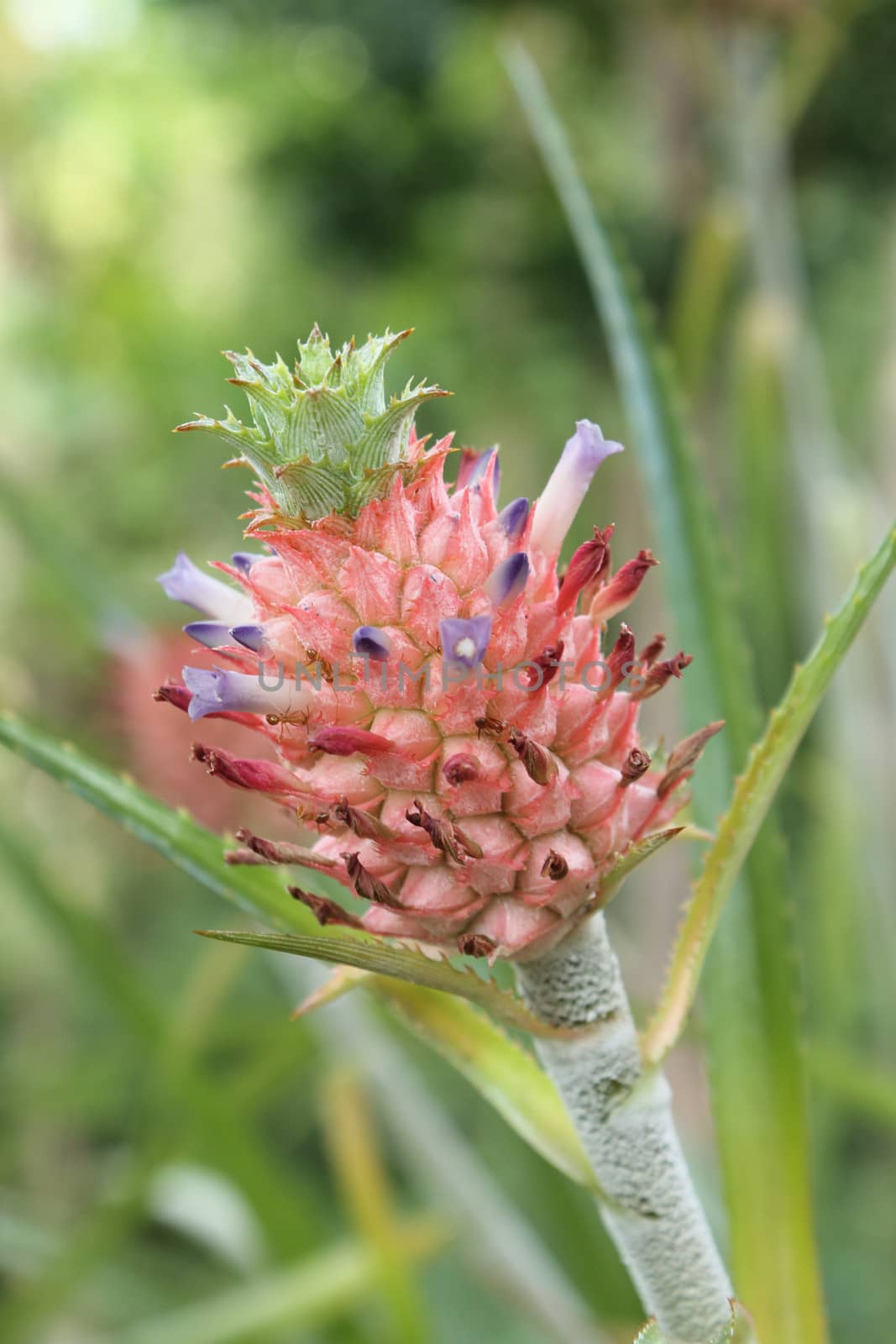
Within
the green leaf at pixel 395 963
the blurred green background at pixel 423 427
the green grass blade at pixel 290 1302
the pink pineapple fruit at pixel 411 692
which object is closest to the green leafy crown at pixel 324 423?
the pink pineapple fruit at pixel 411 692

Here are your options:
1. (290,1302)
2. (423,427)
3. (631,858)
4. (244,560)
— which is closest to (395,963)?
(631,858)

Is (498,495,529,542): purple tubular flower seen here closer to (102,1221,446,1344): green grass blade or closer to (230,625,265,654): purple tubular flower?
(230,625,265,654): purple tubular flower

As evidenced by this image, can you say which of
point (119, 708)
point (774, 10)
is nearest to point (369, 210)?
point (774, 10)

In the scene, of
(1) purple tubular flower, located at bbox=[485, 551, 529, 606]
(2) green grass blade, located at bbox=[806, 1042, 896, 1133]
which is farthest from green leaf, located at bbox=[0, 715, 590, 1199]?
(2) green grass blade, located at bbox=[806, 1042, 896, 1133]

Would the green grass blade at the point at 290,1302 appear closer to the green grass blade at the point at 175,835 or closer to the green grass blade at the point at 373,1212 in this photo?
the green grass blade at the point at 373,1212

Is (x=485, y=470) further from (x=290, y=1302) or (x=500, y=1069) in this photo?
(x=290, y=1302)

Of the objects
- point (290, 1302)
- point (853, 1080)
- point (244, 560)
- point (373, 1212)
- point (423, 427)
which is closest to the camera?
point (244, 560)
